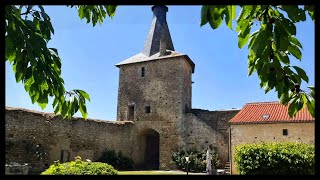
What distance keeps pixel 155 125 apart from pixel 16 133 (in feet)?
33.1

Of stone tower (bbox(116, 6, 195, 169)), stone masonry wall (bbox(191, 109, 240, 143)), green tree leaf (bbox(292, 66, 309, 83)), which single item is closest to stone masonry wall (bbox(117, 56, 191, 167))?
stone tower (bbox(116, 6, 195, 169))

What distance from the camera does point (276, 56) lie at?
6.62ft

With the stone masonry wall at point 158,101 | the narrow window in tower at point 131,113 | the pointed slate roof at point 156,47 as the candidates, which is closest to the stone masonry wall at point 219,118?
the stone masonry wall at point 158,101

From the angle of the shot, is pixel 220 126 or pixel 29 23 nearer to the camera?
pixel 29 23

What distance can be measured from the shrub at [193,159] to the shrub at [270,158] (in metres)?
5.26

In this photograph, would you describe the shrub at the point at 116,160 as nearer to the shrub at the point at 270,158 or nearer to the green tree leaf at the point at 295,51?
the shrub at the point at 270,158

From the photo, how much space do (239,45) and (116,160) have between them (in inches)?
768

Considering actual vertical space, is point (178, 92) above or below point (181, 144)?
above

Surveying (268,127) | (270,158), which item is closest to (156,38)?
(268,127)

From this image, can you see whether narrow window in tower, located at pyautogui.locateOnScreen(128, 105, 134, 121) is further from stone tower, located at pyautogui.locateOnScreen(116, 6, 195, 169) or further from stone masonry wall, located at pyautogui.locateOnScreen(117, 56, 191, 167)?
stone masonry wall, located at pyautogui.locateOnScreen(117, 56, 191, 167)
